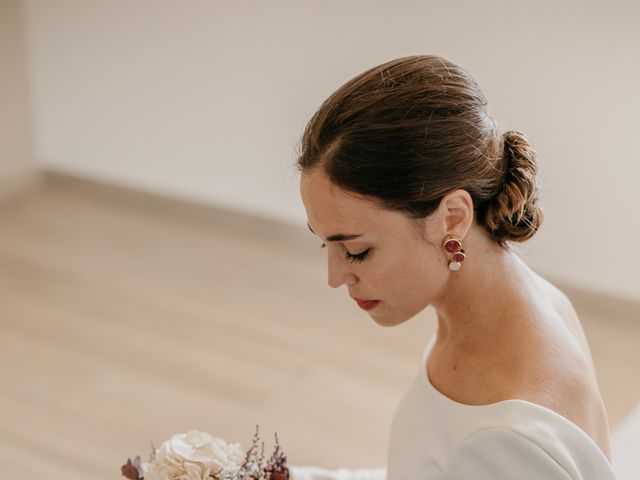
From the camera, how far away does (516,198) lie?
60.9 inches

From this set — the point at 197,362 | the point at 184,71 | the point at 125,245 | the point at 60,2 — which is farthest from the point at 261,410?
the point at 60,2

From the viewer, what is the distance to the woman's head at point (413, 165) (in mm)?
1443

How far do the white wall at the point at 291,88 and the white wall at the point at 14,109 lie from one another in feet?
0.20

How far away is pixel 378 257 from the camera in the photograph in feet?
5.09

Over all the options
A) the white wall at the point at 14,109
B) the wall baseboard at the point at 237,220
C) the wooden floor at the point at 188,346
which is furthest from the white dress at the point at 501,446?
the white wall at the point at 14,109

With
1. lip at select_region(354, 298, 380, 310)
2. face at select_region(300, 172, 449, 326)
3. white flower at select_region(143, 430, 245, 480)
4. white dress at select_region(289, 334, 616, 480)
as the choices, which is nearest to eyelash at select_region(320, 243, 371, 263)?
face at select_region(300, 172, 449, 326)

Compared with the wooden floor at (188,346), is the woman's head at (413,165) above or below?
above

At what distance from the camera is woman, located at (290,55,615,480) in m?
1.43

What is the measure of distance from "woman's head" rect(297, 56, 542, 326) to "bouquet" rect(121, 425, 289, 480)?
38cm

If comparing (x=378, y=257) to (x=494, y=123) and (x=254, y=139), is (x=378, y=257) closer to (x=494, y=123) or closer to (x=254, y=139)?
(x=494, y=123)

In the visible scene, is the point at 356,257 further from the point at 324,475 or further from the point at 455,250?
the point at 324,475

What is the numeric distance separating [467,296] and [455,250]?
0.11m

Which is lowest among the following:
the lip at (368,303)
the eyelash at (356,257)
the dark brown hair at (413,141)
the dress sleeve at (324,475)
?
the dress sleeve at (324,475)

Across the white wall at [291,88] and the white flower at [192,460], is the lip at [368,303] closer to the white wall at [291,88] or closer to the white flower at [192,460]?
the white flower at [192,460]
